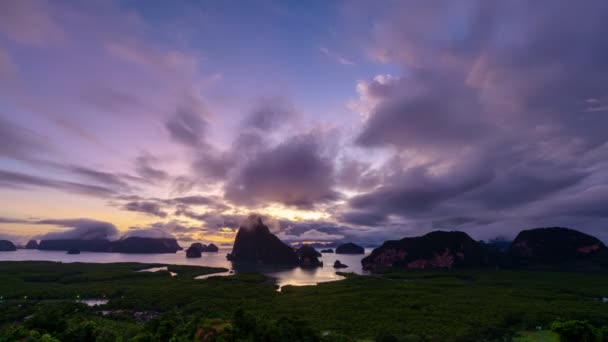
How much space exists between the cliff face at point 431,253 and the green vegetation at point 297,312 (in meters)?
60.2

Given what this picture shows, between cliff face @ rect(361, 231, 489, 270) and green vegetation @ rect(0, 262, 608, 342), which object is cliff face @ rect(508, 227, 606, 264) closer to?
→ cliff face @ rect(361, 231, 489, 270)

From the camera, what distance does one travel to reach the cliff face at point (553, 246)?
171875mm

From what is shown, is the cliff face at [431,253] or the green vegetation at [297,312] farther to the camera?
the cliff face at [431,253]

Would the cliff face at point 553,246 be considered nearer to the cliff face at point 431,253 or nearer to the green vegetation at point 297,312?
the cliff face at point 431,253

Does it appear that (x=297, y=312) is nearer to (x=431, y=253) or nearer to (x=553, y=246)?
(x=431, y=253)

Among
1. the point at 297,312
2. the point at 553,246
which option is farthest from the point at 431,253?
the point at 297,312

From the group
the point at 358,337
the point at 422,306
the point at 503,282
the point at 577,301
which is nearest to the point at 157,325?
the point at 358,337

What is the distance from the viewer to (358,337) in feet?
164

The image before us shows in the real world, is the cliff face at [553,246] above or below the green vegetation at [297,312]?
above

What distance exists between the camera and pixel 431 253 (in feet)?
594

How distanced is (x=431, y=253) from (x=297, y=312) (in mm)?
142649

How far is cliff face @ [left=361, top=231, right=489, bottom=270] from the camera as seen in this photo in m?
176

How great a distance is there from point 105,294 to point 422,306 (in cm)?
9175

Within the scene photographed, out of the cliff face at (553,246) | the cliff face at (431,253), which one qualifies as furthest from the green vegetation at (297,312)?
the cliff face at (553,246)
